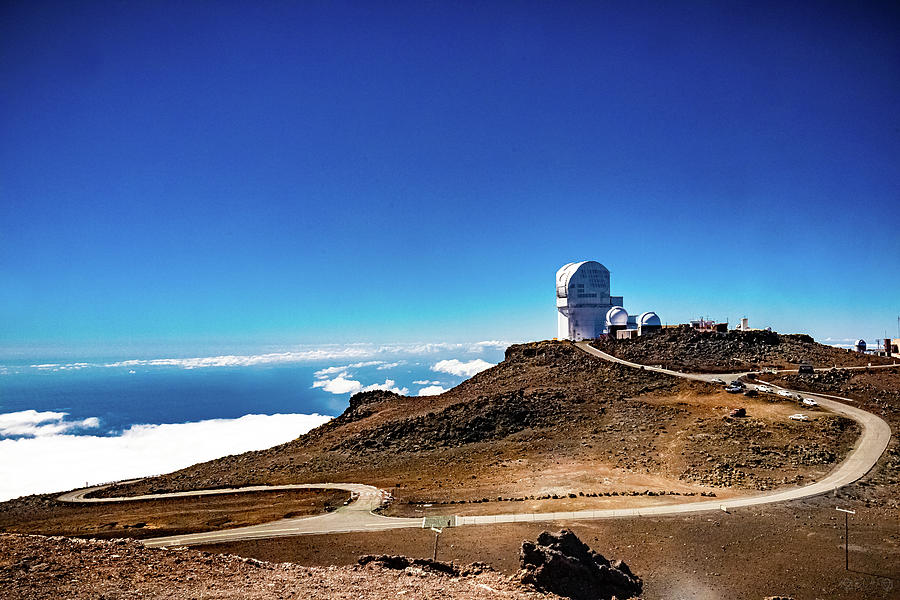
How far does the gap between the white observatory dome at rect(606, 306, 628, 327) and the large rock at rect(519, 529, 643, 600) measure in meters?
61.6

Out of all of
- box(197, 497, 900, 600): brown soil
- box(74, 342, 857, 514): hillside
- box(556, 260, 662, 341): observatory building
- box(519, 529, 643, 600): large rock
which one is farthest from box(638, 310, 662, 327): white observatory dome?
box(519, 529, 643, 600): large rock

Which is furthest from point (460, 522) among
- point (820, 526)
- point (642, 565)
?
point (820, 526)

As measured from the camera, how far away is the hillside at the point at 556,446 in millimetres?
30219

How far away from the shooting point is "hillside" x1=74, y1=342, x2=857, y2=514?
30.2m

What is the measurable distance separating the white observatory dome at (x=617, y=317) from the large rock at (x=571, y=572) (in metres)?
61.6

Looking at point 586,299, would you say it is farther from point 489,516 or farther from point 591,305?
point 489,516

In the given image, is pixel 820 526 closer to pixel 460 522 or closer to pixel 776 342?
pixel 460 522

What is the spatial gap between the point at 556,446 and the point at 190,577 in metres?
31.3

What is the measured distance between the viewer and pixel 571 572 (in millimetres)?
14773

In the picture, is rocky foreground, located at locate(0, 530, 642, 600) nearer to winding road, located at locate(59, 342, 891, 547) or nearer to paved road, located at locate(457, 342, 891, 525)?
paved road, located at locate(457, 342, 891, 525)

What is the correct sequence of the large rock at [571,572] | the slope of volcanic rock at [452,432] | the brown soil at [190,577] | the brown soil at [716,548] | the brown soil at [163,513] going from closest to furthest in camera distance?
1. the brown soil at [190,577]
2. the large rock at [571,572]
3. the brown soil at [716,548]
4. the brown soil at [163,513]
5. the slope of volcanic rock at [452,432]

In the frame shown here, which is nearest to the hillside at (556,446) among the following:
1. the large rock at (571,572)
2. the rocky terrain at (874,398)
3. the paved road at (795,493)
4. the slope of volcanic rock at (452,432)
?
the slope of volcanic rock at (452,432)

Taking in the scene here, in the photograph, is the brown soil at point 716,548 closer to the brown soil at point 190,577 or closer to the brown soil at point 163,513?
the brown soil at point 190,577

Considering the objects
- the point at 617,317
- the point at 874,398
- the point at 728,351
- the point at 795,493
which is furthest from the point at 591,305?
the point at 795,493
